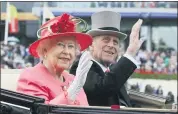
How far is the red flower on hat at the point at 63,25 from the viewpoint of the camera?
226 cm

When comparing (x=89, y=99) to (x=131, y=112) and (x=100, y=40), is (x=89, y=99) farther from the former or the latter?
(x=131, y=112)

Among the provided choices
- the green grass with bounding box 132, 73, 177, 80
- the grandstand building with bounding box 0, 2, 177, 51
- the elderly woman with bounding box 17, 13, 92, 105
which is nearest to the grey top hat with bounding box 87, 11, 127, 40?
the elderly woman with bounding box 17, 13, 92, 105

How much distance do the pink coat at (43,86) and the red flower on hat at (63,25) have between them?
20 cm

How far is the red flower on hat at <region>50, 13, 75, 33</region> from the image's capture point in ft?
7.42

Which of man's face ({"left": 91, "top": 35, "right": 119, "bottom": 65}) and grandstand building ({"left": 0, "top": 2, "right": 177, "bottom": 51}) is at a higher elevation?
man's face ({"left": 91, "top": 35, "right": 119, "bottom": 65})

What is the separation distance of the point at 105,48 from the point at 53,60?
0.60m

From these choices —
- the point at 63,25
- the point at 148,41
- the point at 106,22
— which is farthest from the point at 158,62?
the point at 63,25

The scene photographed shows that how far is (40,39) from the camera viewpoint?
225cm

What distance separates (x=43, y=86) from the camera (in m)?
2.15

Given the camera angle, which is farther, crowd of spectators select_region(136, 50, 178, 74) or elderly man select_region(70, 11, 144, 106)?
crowd of spectators select_region(136, 50, 178, 74)

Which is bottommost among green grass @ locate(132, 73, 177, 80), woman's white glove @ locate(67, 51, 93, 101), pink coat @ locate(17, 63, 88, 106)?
green grass @ locate(132, 73, 177, 80)

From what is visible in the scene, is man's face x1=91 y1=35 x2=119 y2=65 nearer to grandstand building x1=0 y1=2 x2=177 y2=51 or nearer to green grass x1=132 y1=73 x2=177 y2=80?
green grass x1=132 y1=73 x2=177 y2=80

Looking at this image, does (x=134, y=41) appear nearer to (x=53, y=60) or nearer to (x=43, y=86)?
(x=53, y=60)

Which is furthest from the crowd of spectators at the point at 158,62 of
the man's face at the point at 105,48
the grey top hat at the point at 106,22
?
the man's face at the point at 105,48
